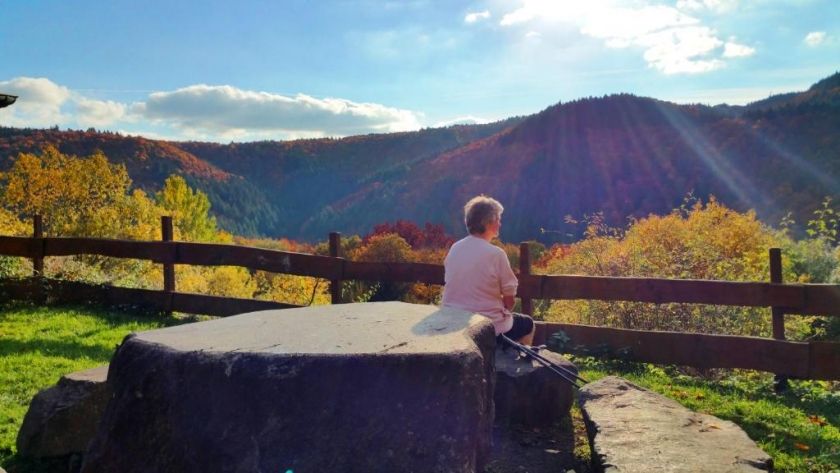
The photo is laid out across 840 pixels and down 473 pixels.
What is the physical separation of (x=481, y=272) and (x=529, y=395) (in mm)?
966

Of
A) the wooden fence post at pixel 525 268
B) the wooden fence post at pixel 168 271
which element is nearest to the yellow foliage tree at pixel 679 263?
the wooden fence post at pixel 525 268

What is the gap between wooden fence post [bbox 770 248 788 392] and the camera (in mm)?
6242

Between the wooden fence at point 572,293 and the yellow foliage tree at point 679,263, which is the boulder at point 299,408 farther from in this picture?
the yellow foliage tree at point 679,263

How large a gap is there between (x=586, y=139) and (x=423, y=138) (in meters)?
29.7

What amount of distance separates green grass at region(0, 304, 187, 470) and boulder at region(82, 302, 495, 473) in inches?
66.0

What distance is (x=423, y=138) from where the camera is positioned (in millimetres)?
85750

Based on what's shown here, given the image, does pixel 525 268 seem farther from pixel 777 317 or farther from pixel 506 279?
pixel 506 279

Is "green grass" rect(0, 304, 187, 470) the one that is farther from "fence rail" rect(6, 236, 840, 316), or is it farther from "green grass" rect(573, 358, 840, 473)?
"green grass" rect(573, 358, 840, 473)

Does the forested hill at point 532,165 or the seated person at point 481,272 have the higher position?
the forested hill at point 532,165

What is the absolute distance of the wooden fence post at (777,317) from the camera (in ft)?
20.5

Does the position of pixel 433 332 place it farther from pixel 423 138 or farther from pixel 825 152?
pixel 423 138

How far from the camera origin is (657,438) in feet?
11.9

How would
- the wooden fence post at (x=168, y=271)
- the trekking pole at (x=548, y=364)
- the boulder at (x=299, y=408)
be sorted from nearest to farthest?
the boulder at (x=299, y=408), the trekking pole at (x=548, y=364), the wooden fence post at (x=168, y=271)

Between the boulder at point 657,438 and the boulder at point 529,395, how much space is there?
37cm
